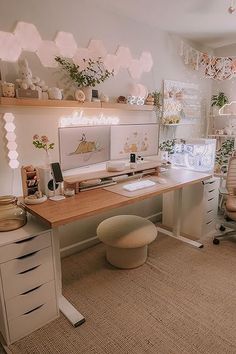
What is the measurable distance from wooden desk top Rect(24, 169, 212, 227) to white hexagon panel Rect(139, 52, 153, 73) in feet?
4.65

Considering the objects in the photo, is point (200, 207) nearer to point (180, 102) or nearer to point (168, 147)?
point (168, 147)

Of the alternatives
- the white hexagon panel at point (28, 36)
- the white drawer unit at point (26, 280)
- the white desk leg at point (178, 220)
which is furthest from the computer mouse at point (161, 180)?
the white hexagon panel at point (28, 36)

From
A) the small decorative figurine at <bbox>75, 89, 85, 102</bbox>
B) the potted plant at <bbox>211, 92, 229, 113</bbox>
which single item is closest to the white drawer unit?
the small decorative figurine at <bbox>75, 89, 85, 102</bbox>

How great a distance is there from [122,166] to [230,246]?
1.49 metres

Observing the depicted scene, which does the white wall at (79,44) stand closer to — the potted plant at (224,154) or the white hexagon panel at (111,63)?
the white hexagon panel at (111,63)

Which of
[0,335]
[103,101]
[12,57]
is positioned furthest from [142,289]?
[12,57]

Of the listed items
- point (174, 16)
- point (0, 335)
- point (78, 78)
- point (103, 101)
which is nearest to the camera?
point (0, 335)

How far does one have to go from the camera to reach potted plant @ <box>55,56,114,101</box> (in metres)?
2.21

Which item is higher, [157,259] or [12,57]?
[12,57]

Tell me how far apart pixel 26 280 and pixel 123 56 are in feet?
7.47

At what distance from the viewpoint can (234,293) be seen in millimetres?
2025

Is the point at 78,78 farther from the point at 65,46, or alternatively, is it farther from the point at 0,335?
the point at 0,335

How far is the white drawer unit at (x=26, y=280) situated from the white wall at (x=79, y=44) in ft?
2.13

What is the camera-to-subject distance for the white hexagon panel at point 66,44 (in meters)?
2.14
